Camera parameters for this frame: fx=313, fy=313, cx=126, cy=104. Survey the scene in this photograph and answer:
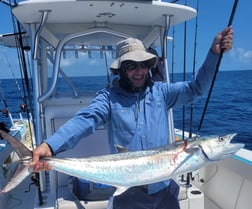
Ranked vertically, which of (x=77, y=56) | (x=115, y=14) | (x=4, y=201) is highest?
(x=115, y=14)

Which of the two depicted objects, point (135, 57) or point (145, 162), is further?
point (135, 57)

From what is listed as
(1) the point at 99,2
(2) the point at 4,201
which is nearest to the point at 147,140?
(1) the point at 99,2

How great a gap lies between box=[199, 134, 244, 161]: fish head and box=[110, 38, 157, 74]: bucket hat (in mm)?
649

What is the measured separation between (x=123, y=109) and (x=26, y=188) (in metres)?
3.15

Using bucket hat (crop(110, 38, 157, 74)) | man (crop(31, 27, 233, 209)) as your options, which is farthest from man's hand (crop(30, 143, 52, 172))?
bucket hat (crop(110, 38, 157, 74))

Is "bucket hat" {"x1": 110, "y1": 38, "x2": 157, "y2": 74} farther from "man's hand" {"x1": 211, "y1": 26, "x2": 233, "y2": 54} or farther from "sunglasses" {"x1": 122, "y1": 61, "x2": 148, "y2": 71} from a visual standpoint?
"man's hand" {"x1": 211, "y1": 26, "x2": 233, "y2": 54}

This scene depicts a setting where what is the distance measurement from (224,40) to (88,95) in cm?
218

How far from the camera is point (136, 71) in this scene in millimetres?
2025

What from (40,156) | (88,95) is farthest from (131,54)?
(88,95)

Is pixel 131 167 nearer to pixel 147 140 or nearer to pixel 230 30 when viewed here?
pixel 147 140

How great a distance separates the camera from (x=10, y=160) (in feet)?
15.6

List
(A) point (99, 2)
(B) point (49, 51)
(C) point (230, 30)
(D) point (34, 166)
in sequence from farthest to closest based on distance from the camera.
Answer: (B) point (49, 51) < (A) point (99, 2) < (C) point (230, 30) < (D) point (34, 166)

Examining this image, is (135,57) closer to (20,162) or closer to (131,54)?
(131,54)

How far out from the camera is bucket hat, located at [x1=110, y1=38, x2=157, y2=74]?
77.4 inches
